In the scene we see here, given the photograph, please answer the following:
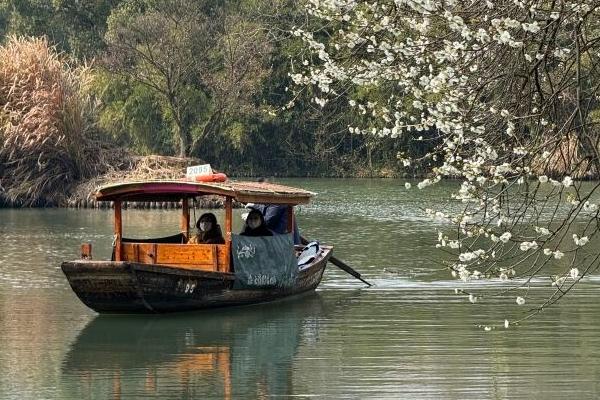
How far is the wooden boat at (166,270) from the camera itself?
1834cm

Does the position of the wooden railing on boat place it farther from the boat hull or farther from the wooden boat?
the boat hull

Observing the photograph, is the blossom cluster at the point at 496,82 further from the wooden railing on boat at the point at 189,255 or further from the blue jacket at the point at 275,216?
the blue jacket at the point at 275,216

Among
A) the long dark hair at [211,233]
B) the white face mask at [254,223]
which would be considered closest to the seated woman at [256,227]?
the white face mask at [254,223]

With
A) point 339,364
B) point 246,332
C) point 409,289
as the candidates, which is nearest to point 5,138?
point 409,289

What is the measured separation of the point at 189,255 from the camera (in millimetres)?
19531

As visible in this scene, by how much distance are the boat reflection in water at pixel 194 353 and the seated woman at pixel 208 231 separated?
105 centimetres

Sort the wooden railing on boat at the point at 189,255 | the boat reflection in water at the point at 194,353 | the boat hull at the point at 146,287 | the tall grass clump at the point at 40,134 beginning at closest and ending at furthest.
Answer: the boat reflection in water at the point at 194,353
the boat hull at the point at 146,287
the wooden railing on boat at the point at 189,255
the tall grass clump at the point at 40,134

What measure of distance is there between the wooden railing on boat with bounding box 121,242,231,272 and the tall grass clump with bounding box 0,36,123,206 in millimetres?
23147

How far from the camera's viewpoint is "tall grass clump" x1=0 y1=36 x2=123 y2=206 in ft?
138

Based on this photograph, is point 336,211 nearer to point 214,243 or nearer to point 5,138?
point 5,138

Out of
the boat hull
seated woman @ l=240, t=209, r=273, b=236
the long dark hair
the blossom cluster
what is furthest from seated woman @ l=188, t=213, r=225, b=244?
the blossom cluster

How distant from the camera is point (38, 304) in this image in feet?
67.8

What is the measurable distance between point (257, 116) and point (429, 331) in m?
45.8

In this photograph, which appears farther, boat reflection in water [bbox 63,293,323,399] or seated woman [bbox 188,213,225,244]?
seated woman [bbox 188,213,225,244]
